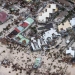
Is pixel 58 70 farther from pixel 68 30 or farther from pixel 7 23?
pixel 7 23

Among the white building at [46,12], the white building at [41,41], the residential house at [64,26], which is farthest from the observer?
the white building at [46,12]

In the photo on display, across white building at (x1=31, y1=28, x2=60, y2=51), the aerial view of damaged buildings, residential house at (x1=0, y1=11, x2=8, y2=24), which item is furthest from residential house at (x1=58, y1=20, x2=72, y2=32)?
residential house at (x1=0, y1=11, x2=8, y2=24)

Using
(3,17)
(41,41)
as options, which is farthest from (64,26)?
(3,17)

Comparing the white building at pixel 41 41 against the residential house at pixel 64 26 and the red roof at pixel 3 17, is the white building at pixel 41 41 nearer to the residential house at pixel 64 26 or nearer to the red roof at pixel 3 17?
the residential house at pixel 64 26

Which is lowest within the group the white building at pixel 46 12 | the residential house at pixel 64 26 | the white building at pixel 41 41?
the white building at pixel 41 41

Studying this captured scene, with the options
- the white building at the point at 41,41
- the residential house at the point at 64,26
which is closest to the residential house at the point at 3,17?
the white building at the point at 41,41

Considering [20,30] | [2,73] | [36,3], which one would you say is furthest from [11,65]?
[36,3]

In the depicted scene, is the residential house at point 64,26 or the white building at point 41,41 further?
the residential house at point 64,26

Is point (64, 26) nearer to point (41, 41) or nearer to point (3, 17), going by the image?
point (41, 41)

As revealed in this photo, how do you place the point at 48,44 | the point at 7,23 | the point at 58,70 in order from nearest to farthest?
the point at 58,70, the point at 48,44, the point at 7,23
